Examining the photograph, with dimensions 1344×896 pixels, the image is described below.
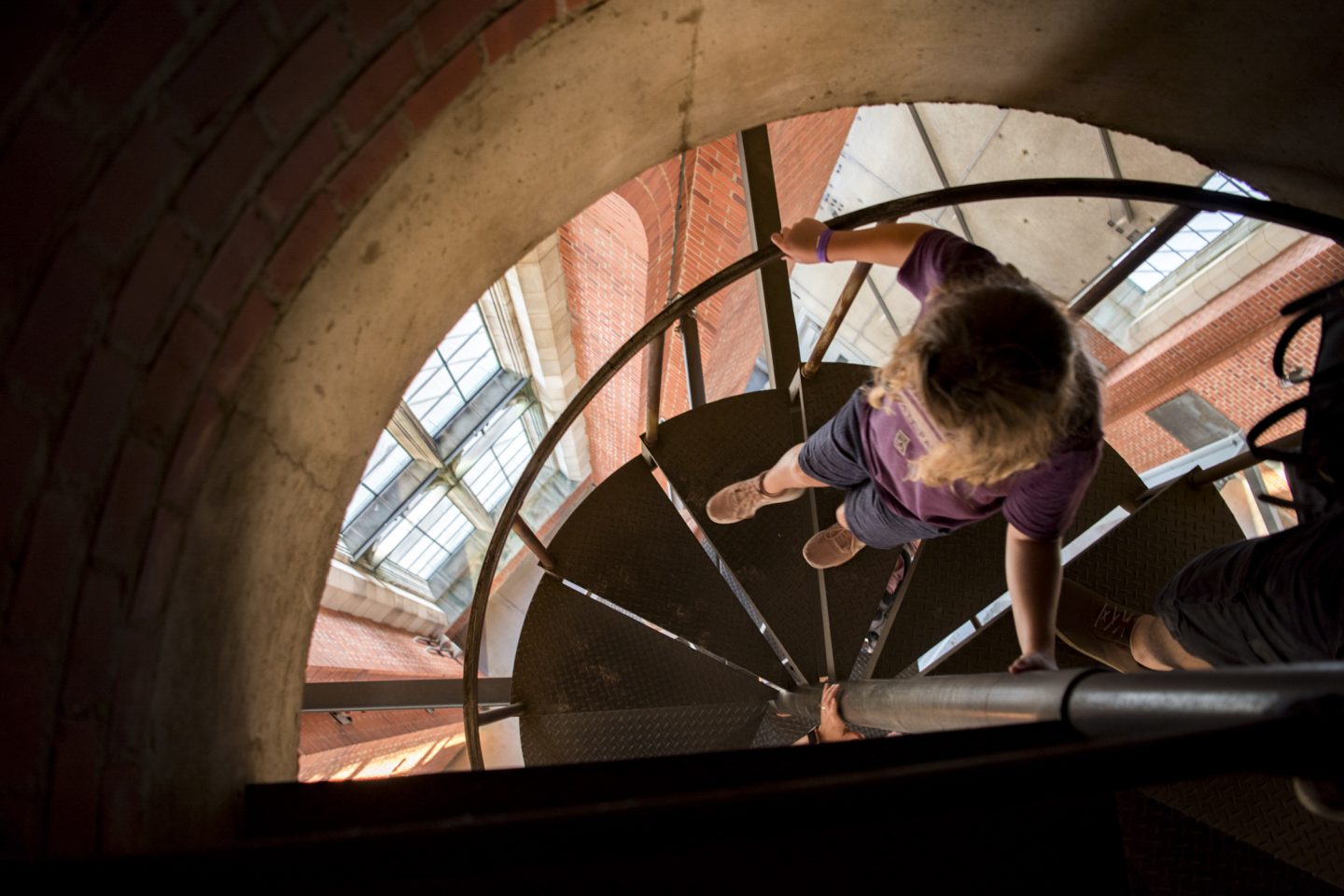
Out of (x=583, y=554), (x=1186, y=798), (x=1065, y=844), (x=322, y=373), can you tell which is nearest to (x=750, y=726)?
(x=583, y=554)

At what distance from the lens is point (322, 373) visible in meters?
1.50

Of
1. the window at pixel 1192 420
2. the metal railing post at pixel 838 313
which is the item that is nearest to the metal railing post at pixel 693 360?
the metal railing post at pixel 838 313

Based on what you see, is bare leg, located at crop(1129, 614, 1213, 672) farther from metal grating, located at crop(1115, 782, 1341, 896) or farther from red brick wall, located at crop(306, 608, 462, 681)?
red brick wall, located at crop(306, 608, 462, 681)

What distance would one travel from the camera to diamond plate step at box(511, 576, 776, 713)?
3186 mm

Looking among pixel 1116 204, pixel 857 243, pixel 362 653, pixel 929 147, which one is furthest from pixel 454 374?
pixel 857 243

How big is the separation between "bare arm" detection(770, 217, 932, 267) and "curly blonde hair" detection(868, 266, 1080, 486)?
0.48 metres

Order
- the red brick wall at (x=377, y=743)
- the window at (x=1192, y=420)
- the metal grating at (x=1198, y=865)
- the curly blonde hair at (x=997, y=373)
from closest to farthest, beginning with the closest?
the curly blonde hair at (x=997, y=373) → the metal grating at (x=1198, y=865) → the red brick wall at (x=377, y=743) → the window at (x=1192, y=420)

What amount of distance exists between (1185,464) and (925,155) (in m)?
4.16

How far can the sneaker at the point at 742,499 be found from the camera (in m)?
3.10

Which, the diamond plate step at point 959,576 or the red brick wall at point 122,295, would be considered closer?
the red brick wall at point 122,295

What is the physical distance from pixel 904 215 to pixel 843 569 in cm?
152

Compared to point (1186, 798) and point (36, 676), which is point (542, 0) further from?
point (1186, 798)

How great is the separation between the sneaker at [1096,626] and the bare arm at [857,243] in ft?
4.84

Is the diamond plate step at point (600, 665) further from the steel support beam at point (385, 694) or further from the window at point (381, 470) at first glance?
the window at point (381, 470)
